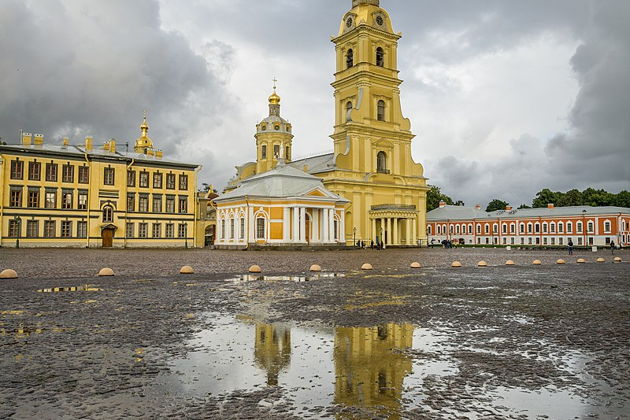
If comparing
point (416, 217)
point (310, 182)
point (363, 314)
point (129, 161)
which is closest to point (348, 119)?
point (310, 182)

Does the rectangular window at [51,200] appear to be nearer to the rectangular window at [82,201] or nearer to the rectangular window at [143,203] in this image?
the rectangular window at [82,201]

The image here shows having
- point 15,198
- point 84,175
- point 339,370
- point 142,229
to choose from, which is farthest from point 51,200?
point 339,370

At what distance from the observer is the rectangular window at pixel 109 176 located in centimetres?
→ 5744

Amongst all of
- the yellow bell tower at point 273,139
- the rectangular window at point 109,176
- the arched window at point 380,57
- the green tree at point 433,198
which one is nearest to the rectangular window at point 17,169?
the rectangular window at point 109,176

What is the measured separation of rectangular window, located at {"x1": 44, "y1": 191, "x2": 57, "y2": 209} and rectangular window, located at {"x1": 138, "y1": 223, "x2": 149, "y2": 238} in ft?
30.2

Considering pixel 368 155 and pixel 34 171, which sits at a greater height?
pixel 368 155

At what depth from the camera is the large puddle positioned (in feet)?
13.8

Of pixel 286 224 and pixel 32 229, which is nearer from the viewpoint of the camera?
pixel 286 224

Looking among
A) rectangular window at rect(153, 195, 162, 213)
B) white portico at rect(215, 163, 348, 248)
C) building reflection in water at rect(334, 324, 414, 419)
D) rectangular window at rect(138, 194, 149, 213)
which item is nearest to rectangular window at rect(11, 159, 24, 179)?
rectangular window at rect(138, 194, 149, 213)

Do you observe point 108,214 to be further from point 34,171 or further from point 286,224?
point 286,224

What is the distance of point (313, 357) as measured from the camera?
18.8ft

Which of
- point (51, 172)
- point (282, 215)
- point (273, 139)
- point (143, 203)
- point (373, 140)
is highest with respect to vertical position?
point (273, 139)

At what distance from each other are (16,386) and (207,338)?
2.47 m

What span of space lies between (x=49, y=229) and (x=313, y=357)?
2213 inches
